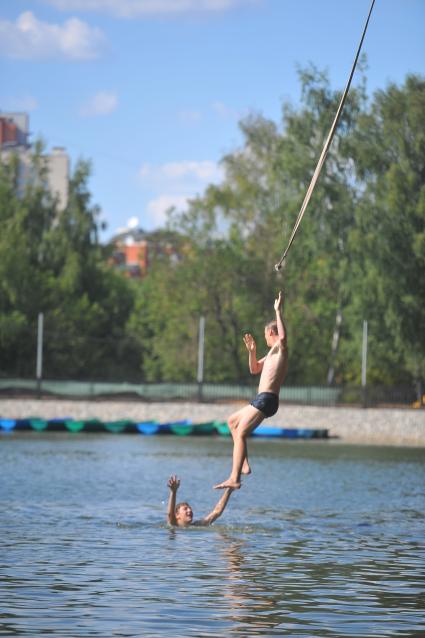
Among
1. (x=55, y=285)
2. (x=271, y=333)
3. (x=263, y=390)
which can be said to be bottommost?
(x=263, y=390)

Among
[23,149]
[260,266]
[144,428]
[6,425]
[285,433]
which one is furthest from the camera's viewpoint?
[23,149]

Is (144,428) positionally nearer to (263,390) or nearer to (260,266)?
(260,266)

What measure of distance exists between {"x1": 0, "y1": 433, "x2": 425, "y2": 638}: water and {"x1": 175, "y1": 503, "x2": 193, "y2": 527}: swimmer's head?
27 centimetres

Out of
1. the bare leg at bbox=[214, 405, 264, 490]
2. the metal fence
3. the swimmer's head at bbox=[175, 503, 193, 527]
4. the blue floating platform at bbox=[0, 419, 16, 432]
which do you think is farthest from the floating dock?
the bare leg at bbox=[214, 405, 264, 490]

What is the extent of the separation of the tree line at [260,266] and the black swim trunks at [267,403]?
40116 mm

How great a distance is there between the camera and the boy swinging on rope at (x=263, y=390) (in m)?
17.9

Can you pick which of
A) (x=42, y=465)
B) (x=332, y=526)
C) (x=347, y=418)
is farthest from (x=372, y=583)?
(x=347, y=418)

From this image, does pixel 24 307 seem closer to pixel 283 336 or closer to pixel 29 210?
pixel 29 210

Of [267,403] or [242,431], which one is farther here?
[242,431]

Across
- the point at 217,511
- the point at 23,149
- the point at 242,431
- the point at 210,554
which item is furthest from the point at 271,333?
the point at 23,149

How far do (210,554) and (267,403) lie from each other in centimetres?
201

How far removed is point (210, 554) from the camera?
698 inches

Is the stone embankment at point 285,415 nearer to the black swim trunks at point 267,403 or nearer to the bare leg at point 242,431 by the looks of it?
the bare leg at point 242,431

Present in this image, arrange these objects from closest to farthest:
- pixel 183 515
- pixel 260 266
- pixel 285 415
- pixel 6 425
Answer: pixel 183 515 < pixel 6 425 < pixel 285 415 < pixel 260 266
